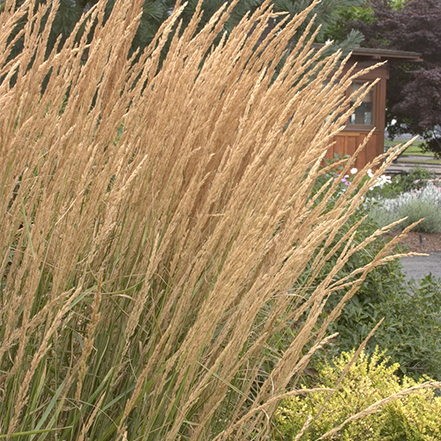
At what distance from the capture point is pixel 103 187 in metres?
1.32

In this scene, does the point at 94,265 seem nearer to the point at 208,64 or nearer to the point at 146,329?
the point at 146,329

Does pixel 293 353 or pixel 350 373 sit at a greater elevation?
pixel 293 353

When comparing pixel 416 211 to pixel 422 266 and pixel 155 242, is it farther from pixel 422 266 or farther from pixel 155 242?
pixel 155 242

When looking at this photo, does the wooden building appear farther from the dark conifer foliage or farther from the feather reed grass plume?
the feather reed grass plume

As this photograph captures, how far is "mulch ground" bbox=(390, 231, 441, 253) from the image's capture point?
8555 millimetres

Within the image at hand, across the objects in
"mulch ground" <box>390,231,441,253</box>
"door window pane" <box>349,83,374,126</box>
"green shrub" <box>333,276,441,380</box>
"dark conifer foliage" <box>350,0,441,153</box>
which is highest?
"dark conifer foliage" <box>350,0,441,153</box>

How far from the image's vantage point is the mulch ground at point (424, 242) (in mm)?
8555

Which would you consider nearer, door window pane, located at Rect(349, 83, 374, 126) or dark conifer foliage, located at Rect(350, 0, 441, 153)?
door window pane, located at Rect(349, 83, 374, 126)

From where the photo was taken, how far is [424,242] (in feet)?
29.2

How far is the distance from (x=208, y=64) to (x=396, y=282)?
94.2 inches

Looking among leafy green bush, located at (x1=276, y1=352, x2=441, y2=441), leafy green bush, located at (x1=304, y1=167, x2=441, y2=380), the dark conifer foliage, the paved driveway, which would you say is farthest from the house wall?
leafy green bush, located at (x1=276, y1=352, x2=441, y2=441)

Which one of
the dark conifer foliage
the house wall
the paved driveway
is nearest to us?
the paved driveway

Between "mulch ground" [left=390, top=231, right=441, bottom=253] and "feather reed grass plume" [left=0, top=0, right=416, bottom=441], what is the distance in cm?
725

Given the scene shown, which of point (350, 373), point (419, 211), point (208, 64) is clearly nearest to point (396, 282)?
point (350, 373)
